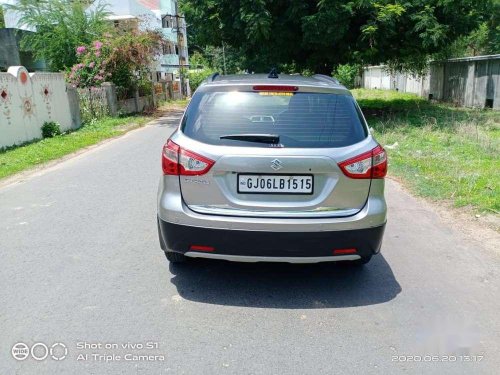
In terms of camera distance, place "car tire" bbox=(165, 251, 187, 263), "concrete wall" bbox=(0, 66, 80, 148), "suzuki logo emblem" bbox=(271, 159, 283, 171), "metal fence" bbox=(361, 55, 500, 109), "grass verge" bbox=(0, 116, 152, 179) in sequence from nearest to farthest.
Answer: "suzuki logo emblem" bbox=(271, 159, 283, 171) → "car tire" bbox=(165, 251, 187, 263) → "grass verge" bbox=(0, 116, 152, 179) → "concrete wall" bbox=(0, 66, 80, 148) → "metal fence" bbox=(361, 55, 500, 109)

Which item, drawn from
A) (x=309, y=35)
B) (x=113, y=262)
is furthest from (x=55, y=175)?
(x=309, y=35)

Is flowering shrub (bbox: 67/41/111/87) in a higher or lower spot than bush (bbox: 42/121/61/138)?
higher

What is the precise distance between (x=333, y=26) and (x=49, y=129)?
919 cm

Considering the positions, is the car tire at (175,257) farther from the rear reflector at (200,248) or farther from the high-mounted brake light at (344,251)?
the high-mounted brake light at (344,251)

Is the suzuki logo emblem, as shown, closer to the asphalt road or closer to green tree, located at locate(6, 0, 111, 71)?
the asphalt road

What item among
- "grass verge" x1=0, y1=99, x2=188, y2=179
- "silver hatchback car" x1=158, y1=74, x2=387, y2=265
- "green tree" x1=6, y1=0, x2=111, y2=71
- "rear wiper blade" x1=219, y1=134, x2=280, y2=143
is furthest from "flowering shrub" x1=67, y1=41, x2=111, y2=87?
"rear wiper blade" x1=219, y1=134, x2=280, y2=143

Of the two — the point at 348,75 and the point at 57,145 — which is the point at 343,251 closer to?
the point at 57,145

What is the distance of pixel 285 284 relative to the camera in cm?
402

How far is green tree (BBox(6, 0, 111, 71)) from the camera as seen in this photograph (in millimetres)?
22250

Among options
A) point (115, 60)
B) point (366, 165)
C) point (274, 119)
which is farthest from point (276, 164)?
point (115, 60)

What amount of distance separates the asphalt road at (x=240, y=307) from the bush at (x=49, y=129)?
9.58 m

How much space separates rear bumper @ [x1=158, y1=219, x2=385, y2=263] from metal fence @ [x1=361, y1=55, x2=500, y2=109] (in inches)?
682

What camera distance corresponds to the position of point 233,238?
3539 millimetres

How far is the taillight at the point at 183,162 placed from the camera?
356cm
